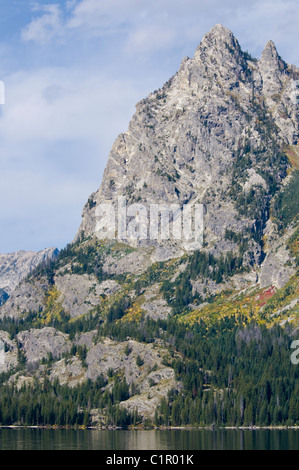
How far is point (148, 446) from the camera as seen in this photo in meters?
187
